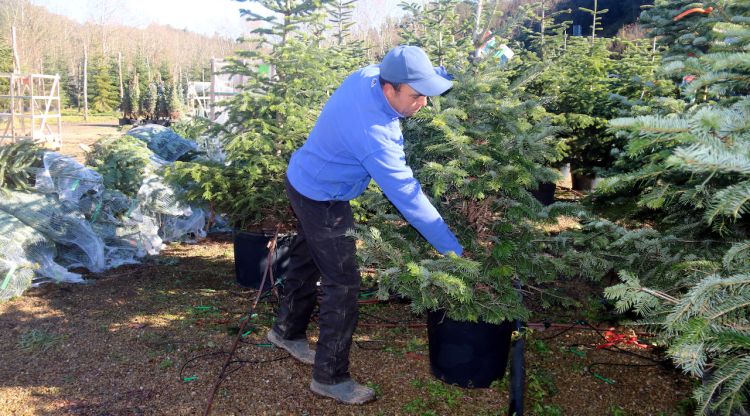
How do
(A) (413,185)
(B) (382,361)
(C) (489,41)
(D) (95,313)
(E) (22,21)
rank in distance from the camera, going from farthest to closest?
(E) (22,21) < (C) (489,41) < (D) (95,313) < (B) (382,361) < (A) (413,185)

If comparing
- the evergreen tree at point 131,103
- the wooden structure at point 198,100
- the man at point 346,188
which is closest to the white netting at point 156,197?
the man at point 346,188

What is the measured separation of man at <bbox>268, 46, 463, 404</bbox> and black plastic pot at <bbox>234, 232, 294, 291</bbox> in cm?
142

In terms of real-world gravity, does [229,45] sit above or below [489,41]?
above

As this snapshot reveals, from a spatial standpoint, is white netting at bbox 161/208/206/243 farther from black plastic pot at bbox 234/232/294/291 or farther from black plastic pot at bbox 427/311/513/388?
black plastic pot at bbox 427/311/513/388

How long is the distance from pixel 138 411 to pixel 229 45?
75.8m

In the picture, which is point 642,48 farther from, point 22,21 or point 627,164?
point 22,21

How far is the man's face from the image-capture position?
9.42 ft

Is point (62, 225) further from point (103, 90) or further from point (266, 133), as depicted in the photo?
point (103, 90)

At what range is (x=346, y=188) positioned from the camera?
10.7 feet

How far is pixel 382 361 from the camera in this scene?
12.6 feet

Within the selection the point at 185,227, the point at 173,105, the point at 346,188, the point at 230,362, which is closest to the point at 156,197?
the point at 185,227

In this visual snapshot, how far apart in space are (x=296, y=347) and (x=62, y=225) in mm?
3375

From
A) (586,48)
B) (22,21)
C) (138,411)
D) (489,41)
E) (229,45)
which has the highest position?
(229,45)

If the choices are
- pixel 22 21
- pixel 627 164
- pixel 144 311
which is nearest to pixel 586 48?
pixel 627 164
